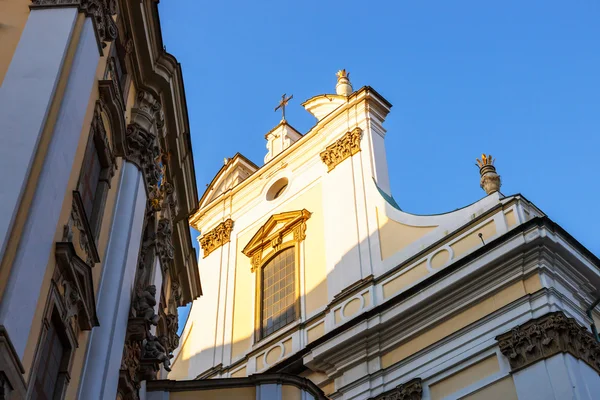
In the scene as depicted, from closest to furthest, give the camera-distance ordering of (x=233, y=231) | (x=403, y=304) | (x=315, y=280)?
(x=403, y=304) → (x=315, y=280) → (x=233, y=231)

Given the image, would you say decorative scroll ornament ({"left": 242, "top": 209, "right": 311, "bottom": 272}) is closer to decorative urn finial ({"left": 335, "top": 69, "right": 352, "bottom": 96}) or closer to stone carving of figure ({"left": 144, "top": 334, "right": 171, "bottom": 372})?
decorative urn finial ({"left": 335, "top": 69, "right": 352, "bottom": 96})

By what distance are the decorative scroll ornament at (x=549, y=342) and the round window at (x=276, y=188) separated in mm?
9444

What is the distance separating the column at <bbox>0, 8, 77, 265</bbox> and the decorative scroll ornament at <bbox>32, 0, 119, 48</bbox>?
0.11m

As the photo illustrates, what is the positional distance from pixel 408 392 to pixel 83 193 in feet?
25.0

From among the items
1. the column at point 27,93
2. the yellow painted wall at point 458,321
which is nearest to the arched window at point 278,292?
the yellow painted wall at point 458,321

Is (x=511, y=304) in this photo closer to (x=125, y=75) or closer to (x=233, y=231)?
(x=125, y=75)

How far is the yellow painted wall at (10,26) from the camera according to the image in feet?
27.4

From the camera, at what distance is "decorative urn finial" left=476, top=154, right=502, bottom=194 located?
15609 millimetres

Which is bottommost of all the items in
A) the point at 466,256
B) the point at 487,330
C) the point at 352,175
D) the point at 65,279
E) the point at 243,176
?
the point at 65,279

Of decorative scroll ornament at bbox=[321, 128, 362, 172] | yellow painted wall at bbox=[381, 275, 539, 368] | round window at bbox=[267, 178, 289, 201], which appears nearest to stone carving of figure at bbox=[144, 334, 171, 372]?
yellow painted wall at bbox=[381, 275, 539, 368]

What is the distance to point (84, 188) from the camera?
8.98 meters

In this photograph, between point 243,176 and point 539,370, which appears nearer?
point 539,370

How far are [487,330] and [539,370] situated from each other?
4.69ft

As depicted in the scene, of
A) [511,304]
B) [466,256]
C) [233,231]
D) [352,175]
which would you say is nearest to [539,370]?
[511,304]
